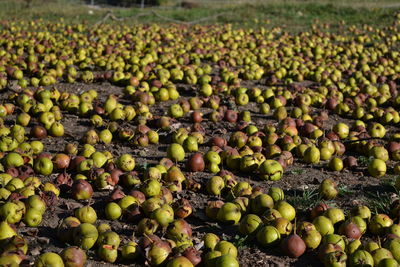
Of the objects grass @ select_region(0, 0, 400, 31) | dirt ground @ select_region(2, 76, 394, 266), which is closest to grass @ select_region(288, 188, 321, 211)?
dirt ground @ select_region(2, 76, 394, 266)

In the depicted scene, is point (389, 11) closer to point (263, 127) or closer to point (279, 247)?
point (263, 127)

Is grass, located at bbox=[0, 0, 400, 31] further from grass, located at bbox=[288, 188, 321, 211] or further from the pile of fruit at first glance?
grass, located at bbox=[288, 188, 321, 211]

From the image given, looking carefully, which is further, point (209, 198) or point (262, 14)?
point (262, 14)

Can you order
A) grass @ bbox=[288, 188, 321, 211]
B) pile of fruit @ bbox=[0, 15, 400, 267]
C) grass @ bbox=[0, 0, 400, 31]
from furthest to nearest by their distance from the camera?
grass @ bbox=[0, 0, 400, 31], grass @ bbox=[288, 188, 321, 211], pile of fruit @ bbox=[0, 15, 400, 267]

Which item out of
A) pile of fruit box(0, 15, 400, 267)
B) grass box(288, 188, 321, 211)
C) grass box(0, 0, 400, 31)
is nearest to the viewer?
pile of fruit box(0, 15, 400, 267)

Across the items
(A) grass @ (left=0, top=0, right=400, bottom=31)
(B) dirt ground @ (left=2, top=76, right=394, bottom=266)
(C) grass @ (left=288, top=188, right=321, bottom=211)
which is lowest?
(B) dirt ground @ (left=2, top=76, right=394, bottom=266)

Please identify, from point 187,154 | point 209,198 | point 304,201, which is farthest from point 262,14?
point 304,201

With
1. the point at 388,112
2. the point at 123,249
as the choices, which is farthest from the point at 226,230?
the point at 388,112

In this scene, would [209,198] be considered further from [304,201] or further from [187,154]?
[187,154]

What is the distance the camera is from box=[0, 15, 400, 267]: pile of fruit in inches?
176

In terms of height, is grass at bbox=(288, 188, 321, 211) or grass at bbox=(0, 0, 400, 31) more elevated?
grass at bbox=(0, 0, 400, 31)

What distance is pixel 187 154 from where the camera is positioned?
721 cm

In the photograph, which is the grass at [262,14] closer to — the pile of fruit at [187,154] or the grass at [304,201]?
the pile of fruit at [187,154]

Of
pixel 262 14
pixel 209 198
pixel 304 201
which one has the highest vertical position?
pixel 262 14
